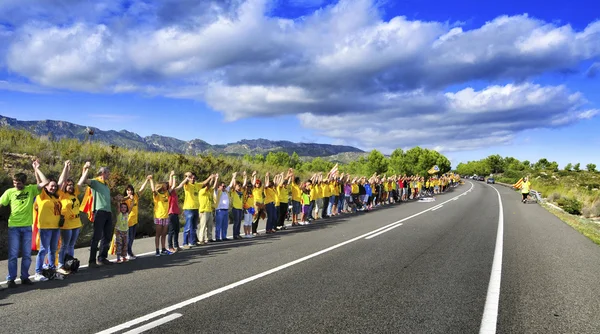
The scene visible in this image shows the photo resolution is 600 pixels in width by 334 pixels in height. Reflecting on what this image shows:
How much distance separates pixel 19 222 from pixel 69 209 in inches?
34.3

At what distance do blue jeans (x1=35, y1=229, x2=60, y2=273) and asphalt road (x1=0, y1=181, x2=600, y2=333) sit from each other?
592 millimetres

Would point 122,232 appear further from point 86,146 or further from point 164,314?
point 86,146

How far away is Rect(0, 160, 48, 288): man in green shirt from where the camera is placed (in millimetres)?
6266

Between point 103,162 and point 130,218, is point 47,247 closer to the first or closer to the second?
point 130,218

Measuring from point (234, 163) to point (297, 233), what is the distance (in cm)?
1600

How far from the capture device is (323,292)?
5.50 m

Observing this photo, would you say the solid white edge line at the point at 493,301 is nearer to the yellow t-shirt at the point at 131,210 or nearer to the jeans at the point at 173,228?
the jeans at the point at 173,228

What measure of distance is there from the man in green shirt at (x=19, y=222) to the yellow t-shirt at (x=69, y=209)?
55cm

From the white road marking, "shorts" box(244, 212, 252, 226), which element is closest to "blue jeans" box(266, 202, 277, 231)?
"shorts" box(244, 212, 252, 226)

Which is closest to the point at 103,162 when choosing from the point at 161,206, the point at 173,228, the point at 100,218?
the point at 173,228

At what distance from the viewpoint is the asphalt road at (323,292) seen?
4336 mm

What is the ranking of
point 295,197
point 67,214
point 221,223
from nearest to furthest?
1. point 67,214
2. point 221,223
3. point 295,197

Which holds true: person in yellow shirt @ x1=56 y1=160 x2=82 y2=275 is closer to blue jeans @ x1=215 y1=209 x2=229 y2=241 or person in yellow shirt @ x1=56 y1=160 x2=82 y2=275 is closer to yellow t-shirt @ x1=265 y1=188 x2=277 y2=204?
blue jeans @ x1=215 y1=209 x2=229 y2=241

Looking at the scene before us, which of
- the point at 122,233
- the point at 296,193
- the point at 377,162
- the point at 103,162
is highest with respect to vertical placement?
the point at 377,162
